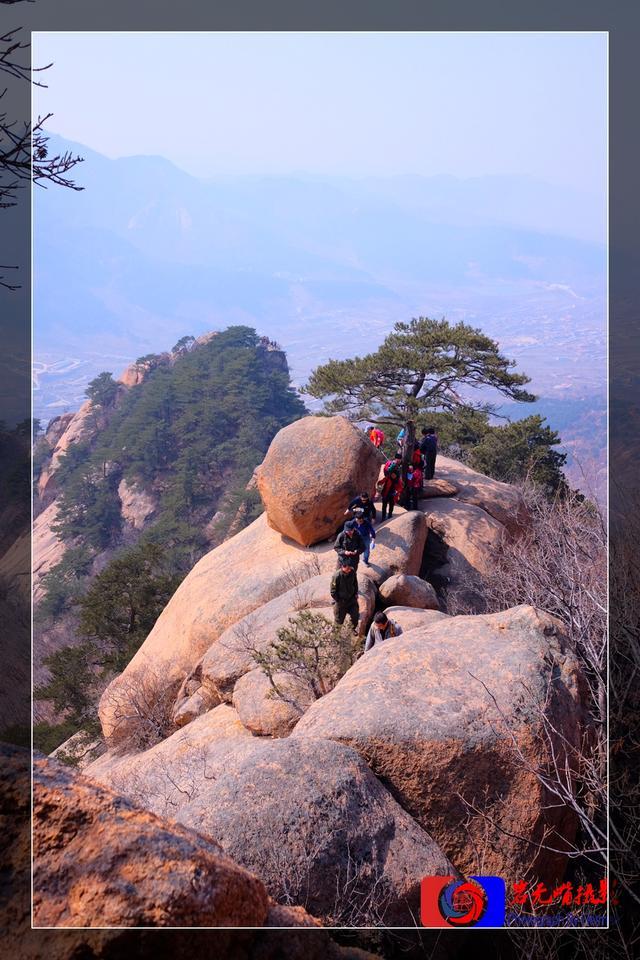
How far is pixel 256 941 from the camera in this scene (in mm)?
4195

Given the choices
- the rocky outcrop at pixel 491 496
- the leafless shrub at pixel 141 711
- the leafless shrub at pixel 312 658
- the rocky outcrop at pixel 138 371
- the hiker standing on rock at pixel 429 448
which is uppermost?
the rocky outcrop at pixel 138 371

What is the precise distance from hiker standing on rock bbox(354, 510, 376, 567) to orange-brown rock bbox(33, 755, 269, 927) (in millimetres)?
7137

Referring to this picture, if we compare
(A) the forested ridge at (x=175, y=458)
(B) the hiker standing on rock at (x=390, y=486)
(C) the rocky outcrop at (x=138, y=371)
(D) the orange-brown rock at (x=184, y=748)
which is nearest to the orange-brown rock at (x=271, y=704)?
(D) the orange-brown rock at (x=184, y=748)

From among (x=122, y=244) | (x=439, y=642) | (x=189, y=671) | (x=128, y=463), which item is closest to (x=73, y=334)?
(x=122, y=244)

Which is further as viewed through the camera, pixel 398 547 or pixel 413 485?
pixel 413 485

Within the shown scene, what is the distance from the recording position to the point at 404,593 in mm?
10969

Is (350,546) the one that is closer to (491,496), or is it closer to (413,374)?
(491,496)

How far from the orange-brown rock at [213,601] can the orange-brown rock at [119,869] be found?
9.15 meters

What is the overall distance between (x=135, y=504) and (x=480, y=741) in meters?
45.3

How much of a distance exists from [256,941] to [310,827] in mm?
1327

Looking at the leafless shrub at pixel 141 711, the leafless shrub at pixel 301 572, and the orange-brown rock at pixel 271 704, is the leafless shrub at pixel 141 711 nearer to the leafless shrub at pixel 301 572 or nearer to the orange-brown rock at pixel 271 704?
the leafless shrub at pixel 301 572

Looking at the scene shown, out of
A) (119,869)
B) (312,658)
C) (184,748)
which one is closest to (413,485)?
(312,658)

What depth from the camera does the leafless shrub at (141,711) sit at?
1226 centimetres
